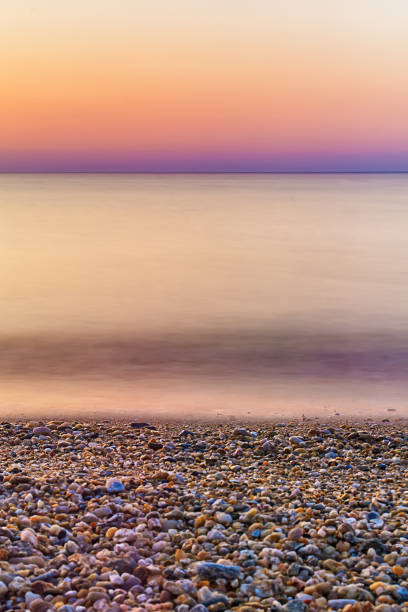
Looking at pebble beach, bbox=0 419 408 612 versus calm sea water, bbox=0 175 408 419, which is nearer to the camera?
pebble beach, bbox=0 419 408 612

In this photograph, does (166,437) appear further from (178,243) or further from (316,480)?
(178,243)

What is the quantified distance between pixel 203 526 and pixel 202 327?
332 inches

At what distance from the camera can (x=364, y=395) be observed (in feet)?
27.1

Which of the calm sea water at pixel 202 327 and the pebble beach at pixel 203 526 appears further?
the calm sea water at pixel 202 327

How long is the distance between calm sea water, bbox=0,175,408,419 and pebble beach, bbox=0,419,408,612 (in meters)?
1.96

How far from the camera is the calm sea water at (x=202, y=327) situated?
8.09m

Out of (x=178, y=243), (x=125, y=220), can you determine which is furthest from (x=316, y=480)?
(x=125, y=220)

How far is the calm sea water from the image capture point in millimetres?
8094

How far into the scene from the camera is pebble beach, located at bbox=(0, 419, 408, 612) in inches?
126

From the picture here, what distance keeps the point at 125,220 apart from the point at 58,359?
27.9 m

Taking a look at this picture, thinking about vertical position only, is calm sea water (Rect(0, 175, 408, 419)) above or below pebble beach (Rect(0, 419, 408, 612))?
above

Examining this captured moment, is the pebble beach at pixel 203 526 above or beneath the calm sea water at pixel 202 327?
beneath

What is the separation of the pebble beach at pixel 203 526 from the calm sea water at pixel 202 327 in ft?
6.45

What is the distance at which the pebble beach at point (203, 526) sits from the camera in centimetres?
320
